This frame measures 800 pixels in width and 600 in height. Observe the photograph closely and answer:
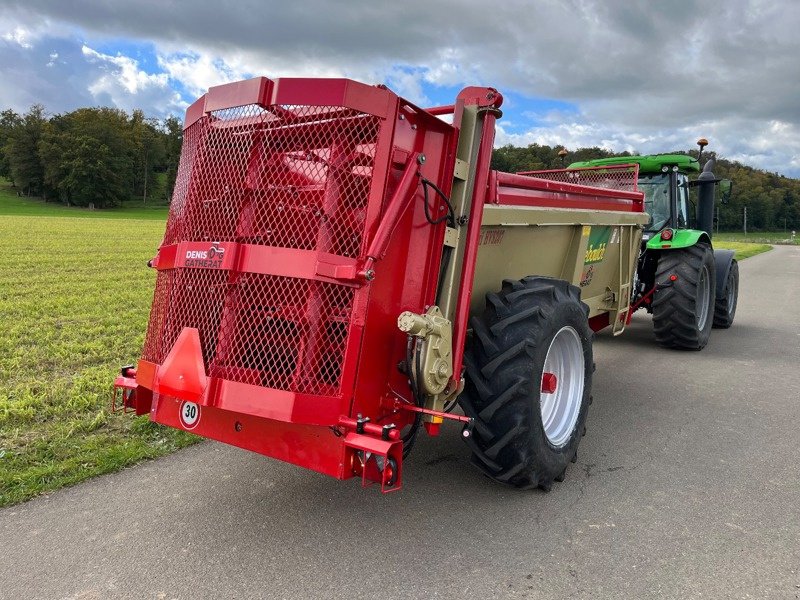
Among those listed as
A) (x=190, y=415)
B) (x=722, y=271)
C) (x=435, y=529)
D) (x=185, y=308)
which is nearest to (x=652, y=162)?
(x=722, y=271)

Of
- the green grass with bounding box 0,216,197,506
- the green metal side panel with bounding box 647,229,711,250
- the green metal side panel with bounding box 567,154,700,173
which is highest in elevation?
the green metal side panel with bounding box 567,154,700,173

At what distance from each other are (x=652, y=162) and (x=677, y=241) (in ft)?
3.73

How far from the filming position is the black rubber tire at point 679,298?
22.3 ft

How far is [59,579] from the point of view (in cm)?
254

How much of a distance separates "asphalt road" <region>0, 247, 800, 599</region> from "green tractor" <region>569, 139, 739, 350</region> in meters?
2.65

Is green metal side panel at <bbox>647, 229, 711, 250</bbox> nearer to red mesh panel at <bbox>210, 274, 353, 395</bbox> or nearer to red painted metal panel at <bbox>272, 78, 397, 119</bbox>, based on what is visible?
red painted metal panel at <bbox>272, 78, 397, 119</bbox>

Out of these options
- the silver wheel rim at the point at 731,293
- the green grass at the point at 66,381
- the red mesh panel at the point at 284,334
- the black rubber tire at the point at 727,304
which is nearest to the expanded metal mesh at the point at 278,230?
the red mesh panel at the point at 284,334

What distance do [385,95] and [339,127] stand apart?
260mm

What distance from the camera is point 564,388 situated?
390 centimetres

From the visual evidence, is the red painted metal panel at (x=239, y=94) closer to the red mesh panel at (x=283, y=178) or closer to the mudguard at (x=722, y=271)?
the red mesh panel at (x=283, y=178)

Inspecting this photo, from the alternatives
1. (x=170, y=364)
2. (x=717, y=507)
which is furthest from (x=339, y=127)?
(x=717, y=507)

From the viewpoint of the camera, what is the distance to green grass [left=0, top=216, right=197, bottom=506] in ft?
11.8

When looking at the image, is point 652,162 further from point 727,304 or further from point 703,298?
point 727,304

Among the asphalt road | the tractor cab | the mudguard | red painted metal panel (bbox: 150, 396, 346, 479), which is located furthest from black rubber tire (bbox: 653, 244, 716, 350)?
red painted metal panel (bbox: 150, 396, 346, 479)
